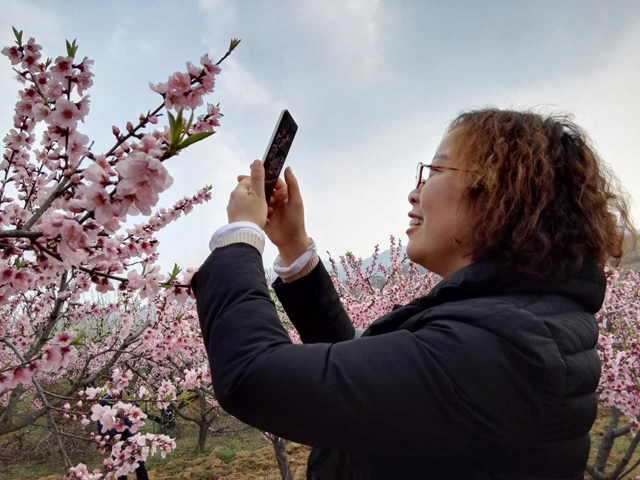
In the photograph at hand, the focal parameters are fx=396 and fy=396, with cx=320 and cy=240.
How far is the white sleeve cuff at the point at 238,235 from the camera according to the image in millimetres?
1003

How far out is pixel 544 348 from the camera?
0.74 metres

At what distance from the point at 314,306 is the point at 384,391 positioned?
749 millimetres

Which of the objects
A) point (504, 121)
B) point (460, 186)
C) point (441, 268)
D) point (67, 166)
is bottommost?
point (441, 268)

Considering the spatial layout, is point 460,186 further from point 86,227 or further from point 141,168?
point 86,227

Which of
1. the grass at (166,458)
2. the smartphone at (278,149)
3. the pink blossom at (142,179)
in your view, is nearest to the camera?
the pink blossom at (142,179)

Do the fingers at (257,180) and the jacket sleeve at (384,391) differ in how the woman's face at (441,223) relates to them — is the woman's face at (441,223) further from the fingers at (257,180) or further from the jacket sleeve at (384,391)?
the fingers at (257,180)

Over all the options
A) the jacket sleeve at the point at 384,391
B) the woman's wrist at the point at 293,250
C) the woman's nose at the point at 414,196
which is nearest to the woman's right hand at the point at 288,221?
the woman's wrist at the point at 293,250

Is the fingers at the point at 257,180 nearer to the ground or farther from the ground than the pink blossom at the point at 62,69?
nearer to the ground

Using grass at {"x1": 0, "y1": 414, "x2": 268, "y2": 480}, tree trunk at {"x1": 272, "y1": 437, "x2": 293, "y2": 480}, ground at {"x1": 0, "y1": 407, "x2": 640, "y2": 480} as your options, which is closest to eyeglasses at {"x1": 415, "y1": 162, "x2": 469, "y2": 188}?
tree trunk at {"x1": 272, "y1": 437, "x2": 293, "y2": 480}

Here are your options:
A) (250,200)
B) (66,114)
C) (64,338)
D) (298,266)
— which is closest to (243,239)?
(250,200)

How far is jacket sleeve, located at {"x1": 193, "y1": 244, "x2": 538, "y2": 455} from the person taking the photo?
726mm

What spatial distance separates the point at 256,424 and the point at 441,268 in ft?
2.21

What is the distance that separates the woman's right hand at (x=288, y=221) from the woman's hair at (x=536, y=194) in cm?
60

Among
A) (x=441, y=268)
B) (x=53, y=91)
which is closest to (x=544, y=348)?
(x=441, y=268)
